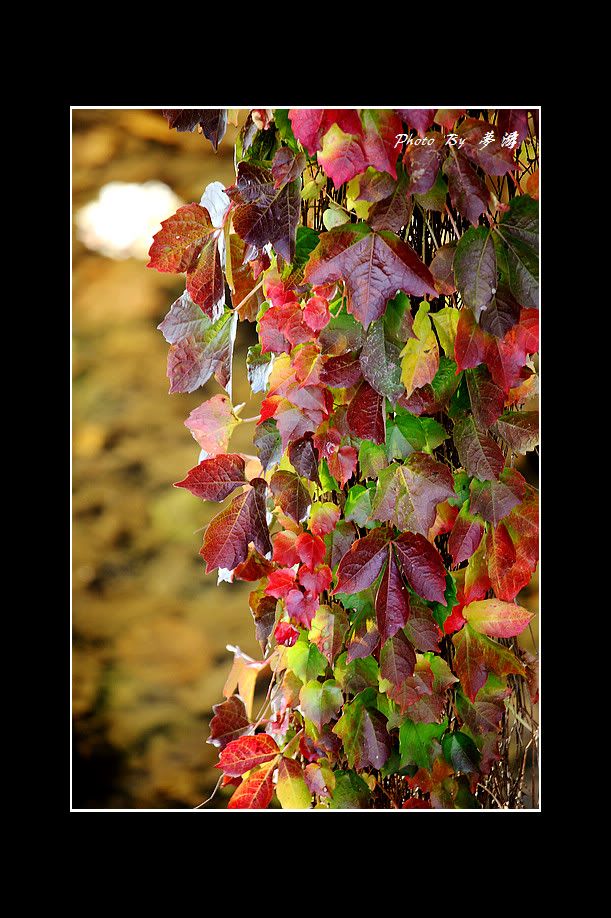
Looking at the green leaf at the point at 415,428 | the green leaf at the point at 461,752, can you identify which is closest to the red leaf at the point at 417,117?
the green leaf at the point at 415,428

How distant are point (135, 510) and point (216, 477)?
28cm

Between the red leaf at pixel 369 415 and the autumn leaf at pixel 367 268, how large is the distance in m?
0.07

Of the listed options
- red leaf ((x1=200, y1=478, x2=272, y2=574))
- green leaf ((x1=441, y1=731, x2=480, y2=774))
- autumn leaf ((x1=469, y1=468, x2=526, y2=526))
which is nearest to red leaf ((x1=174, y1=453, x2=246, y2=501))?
red leaf ((x1=200, y1=478, x2=272, y2=574))

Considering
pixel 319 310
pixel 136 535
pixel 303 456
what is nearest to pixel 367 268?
pixel 319 310

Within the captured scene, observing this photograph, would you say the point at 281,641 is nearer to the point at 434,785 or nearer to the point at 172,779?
the point at 434,785

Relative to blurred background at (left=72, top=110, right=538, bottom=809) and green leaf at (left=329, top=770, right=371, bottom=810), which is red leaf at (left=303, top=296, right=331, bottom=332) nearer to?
blurred background at (left=72, top=110, right=538, bottom=809)

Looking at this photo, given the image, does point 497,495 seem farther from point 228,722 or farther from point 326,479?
point 228,722

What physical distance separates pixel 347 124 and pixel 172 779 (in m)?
0.80

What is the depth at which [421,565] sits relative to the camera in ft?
2.11

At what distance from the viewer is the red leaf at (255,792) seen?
749 mm

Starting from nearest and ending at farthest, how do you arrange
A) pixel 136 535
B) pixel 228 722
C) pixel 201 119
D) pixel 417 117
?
pixel 417 117, pixel 201 119, pixel 228 722, pixel 136 535

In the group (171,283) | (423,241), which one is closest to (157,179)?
(171,283)

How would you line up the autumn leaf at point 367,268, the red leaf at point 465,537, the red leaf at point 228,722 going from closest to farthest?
the autumn leaf at point 367,268, the red leaf at point 465,537, the red leaf at point 228,722

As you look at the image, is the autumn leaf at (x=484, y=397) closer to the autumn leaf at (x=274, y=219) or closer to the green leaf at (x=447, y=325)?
the green leaf at (x=447, y=325)
